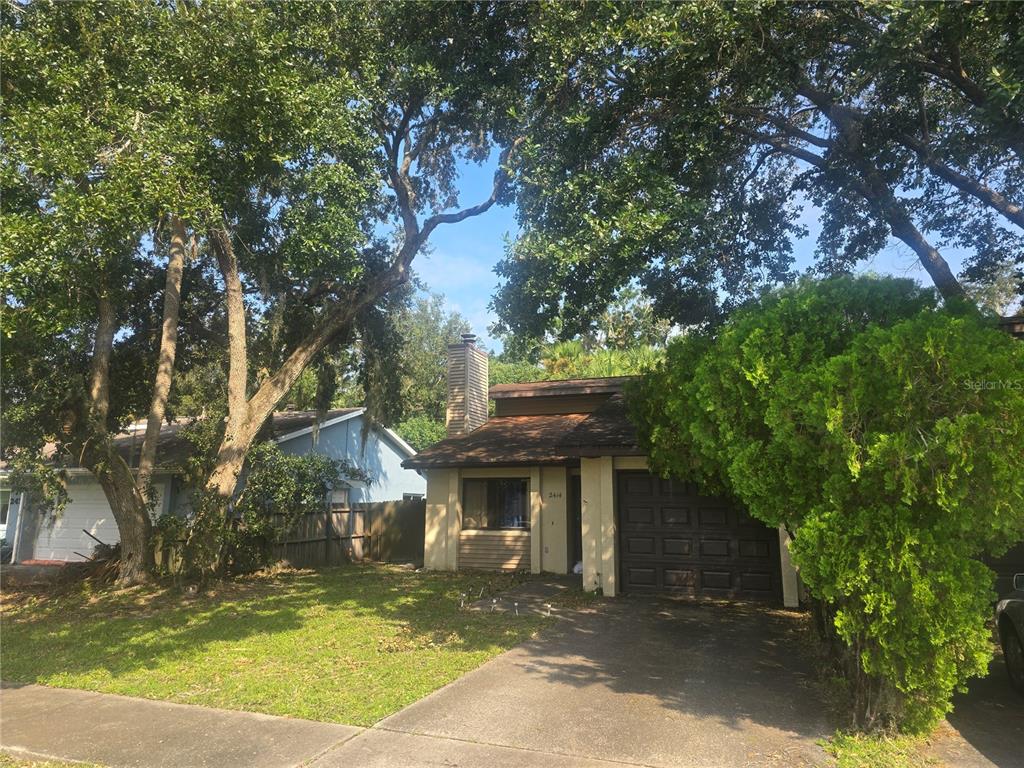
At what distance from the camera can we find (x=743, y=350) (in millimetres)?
5258

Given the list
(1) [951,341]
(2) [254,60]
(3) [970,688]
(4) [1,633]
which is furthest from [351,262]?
(3) [970,688]

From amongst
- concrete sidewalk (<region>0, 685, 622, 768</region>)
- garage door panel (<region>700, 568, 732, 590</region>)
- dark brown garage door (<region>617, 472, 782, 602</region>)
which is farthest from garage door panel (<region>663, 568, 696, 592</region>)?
concrete sidewalk (<region>0, 685, 622, 768</region>)

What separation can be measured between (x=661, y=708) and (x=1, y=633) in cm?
973

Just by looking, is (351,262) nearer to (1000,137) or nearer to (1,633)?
(1,633)

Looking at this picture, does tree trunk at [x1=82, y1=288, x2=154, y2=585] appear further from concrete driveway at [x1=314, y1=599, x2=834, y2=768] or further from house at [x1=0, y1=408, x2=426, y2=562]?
concrete driveway at [x1=314, y1=599, x2=834, y2=768]

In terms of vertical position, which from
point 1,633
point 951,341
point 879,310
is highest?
point 879,310

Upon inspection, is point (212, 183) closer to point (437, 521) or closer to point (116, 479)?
point (116, 479)

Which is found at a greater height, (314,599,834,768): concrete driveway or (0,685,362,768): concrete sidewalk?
(314,599,834,768): concrete driveway

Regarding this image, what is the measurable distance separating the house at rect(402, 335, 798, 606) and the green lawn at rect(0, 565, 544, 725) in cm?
220

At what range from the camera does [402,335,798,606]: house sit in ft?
35.7

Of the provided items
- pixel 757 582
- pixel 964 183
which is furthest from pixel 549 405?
pixel 964 183

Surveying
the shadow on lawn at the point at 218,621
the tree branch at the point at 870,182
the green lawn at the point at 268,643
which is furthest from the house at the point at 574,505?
the tree branch at the point at 870,182

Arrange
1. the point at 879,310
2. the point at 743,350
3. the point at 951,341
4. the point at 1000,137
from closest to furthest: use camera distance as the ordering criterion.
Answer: the point at 951,341 < the point at 743,350 < the point at 879,310 < the point at 1000,137

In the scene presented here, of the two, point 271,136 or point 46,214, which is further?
point 271,136
